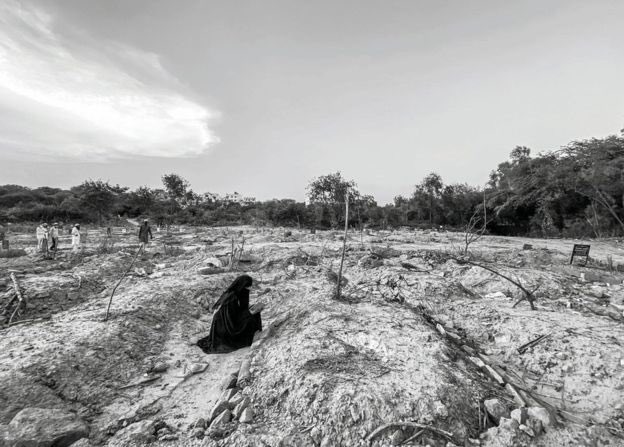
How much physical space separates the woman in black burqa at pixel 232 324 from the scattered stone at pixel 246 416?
136 cm

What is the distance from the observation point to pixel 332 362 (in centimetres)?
306

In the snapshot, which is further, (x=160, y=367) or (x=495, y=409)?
(x=160, y=367)

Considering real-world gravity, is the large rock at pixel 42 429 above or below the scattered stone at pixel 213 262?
below

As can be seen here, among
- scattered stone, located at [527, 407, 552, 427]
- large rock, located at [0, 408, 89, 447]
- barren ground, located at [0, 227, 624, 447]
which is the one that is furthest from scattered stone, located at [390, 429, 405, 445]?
large rock, located at [0, 408, 89, 447]

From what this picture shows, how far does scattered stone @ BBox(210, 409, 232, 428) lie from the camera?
251cm

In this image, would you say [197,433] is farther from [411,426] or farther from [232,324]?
[411,426]

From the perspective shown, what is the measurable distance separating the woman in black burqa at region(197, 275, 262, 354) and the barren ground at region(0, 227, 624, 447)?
0.14 m

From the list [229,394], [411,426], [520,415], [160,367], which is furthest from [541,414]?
[160,367]

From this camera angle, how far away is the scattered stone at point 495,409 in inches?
97.0

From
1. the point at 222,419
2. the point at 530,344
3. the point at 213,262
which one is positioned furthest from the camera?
the point at 213,262

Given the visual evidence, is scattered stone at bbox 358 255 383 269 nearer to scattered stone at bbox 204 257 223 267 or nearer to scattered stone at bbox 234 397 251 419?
scattered stone at bbox 204 257 223 267

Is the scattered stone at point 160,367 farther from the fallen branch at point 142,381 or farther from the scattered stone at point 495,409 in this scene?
the scattered stone at point 495,409

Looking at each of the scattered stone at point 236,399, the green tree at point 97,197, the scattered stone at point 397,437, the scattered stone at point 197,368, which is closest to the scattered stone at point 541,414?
the scattered stone at point 397,437

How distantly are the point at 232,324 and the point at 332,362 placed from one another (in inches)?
60.8
